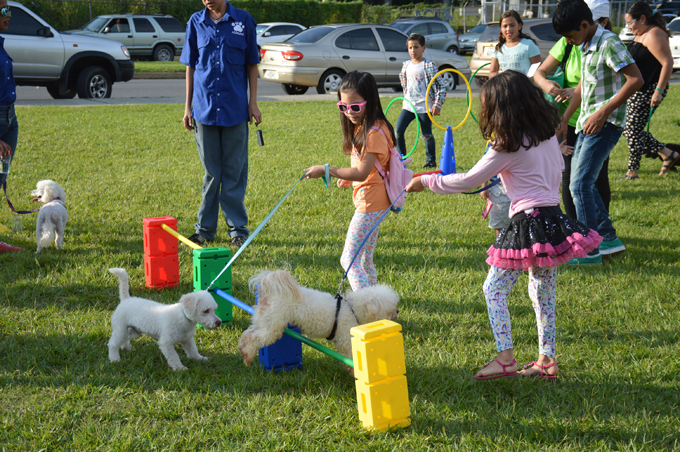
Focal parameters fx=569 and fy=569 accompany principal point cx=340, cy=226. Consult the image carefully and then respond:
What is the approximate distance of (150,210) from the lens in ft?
21.1

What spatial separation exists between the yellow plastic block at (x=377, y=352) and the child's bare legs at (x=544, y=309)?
941 millimetres

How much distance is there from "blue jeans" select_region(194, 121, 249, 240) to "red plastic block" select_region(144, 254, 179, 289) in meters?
1.06

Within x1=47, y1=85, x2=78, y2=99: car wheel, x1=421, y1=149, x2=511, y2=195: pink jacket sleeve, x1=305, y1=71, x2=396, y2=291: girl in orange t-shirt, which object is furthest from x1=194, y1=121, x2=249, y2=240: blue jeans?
x1=47, y1=85, x2=78, y2=99: car wheel

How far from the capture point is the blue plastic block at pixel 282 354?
3281 millimetres

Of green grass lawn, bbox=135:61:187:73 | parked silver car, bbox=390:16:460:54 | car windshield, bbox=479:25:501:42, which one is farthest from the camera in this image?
parked silver car, bbox=390:16:460:54

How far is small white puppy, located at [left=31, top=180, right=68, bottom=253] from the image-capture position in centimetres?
505

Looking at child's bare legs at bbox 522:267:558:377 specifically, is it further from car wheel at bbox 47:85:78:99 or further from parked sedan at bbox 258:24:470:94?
car wheel at bbox 47:85:78:99

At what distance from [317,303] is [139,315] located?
3.51 feet

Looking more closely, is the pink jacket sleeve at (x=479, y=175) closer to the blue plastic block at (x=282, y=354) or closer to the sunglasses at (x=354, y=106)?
the sunglasses at (x=354, y=106)

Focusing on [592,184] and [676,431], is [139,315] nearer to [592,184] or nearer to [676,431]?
[676,431]

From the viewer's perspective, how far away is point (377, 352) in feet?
8.52

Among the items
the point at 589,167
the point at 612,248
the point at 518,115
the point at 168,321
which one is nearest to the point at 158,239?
the point at 168,321

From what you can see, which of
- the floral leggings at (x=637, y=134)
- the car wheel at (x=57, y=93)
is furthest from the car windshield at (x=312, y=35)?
the floral leggings at (x=637, y=134)

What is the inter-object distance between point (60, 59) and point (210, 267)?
1206cm
